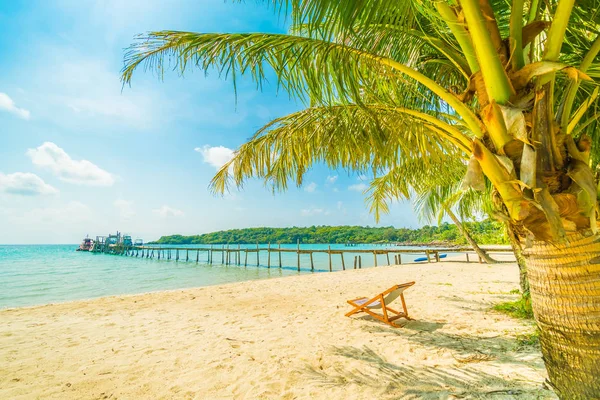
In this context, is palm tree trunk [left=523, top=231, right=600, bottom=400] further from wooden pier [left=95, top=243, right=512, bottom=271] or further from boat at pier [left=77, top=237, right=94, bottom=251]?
boat at pier [left=77, top=237, right=94, bottom=251]

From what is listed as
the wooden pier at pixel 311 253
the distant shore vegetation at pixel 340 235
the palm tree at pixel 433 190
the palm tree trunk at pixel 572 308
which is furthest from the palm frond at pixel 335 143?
the distant shore vegetation at pixel 340 235

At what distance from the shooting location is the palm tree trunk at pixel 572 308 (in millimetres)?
1655

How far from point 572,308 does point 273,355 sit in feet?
9.99

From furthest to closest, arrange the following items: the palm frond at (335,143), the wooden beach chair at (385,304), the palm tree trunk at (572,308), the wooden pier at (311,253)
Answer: the wooden pier at (311,253) < the wooden beach chair at (385,304) < the palm frond at (335,143) < the palm tree trunk at (572,308)

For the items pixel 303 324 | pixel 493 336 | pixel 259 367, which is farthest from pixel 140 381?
pixel 493 336

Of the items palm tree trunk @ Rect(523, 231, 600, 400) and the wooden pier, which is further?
the wooden pier

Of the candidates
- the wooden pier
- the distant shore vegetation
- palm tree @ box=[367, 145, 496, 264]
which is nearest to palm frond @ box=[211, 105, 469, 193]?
palm tree @ box=[367, 145, 496, 264]

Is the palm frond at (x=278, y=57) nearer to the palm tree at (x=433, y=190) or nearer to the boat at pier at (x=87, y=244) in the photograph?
the palm tree at (x=433, y=190)

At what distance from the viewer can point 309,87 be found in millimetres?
2832

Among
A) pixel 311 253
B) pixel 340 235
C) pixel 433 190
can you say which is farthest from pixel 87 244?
pixel 433 190

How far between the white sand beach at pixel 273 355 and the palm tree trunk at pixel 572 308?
75cm

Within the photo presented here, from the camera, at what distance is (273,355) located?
3.71 meters

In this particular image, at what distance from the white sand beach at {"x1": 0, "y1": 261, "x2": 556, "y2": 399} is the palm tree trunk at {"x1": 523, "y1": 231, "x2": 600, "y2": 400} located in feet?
2.47

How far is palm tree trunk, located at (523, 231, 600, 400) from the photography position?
5.43 feet
